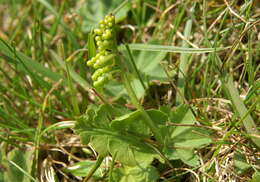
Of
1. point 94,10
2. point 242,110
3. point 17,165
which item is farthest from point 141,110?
point 94,10

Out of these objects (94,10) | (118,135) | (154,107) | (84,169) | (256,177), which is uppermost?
(94,10)

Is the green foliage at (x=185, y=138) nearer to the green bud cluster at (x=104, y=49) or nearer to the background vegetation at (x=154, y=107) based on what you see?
the background vegetation at (x=154, y=107)

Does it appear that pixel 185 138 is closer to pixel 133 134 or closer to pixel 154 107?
pixel 133 134

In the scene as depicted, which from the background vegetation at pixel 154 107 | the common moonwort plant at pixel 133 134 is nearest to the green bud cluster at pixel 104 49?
the common moonwort plant at pixel 133 134

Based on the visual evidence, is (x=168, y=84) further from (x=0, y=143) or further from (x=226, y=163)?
(x=0, y=143)

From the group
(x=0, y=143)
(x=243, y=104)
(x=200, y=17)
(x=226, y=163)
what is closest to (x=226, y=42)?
(x=200, y=17)

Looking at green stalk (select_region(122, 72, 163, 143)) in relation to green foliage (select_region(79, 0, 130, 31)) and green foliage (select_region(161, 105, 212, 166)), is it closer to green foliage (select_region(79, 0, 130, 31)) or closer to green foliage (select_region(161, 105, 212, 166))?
green foliage (select_region(161, 105, 212, 166))

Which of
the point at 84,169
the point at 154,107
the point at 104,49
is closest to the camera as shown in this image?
the point at 104,49
